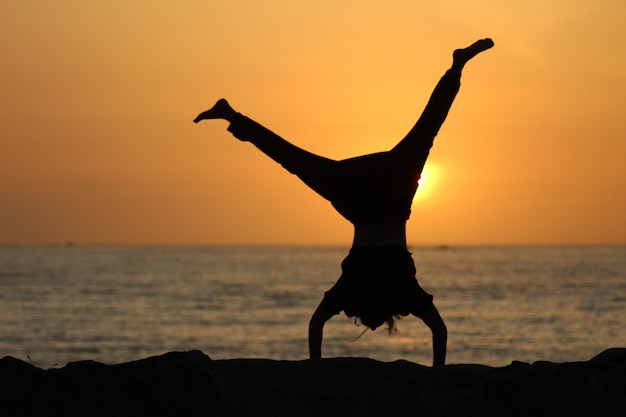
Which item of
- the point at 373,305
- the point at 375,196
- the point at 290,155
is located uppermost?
the point at 290,155

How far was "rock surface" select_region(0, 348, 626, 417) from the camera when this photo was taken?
21.5 ft

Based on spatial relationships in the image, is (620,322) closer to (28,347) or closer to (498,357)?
(498,357)

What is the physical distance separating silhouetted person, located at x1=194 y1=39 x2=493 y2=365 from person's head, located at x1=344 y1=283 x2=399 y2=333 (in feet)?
0.07

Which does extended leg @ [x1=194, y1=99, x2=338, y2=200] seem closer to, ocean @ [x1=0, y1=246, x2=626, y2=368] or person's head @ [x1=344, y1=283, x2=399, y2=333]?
person's head @ [x1=344, y1=283, x2=399, y2=333]

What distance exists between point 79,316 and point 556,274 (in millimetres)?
59058

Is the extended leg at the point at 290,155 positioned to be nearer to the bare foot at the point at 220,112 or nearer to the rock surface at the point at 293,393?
the bare foot at the point at 220,112

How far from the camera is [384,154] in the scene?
8.16 m

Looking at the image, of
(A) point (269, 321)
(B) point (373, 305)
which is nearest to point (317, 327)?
(B) point (373, 305)

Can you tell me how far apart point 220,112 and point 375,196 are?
132 centimetres

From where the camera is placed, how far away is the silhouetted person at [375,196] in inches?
316

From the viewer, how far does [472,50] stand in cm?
830

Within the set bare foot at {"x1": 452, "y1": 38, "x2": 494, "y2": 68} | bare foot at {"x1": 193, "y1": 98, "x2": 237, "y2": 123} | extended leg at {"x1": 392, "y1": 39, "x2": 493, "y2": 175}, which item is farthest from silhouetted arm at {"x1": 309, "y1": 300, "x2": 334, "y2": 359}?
bare foot at {"x1": 452, "y1": 38, "x2": 494, "y2": 68}

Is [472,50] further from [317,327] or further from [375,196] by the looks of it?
[317,327]

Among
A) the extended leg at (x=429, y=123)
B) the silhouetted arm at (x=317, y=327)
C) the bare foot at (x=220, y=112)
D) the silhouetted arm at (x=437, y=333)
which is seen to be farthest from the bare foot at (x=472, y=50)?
the silhouetted arm at (x=317, y=327)
